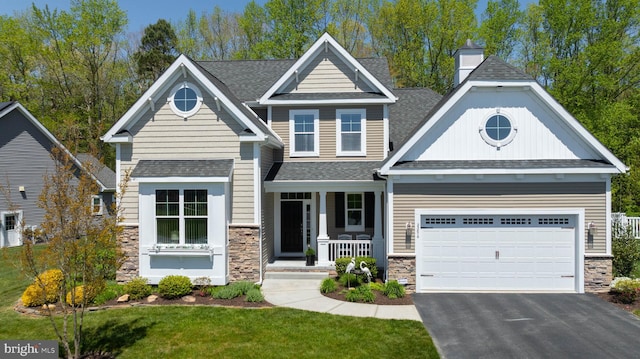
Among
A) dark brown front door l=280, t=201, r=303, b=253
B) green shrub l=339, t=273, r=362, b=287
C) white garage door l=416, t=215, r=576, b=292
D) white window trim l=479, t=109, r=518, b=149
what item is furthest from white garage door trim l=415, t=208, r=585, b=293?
dark brown front door l=280, t=201, r=303, b=253

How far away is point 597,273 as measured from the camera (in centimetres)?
1234

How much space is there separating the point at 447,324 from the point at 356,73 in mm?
9565

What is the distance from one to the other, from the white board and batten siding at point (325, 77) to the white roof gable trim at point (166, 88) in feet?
10.1

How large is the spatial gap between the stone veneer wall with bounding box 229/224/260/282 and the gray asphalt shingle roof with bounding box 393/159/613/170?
5223mm

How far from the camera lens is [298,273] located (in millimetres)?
14195

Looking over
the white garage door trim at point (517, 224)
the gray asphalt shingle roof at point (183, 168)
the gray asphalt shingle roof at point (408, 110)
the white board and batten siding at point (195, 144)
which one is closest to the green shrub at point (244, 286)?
the white board and batten siding at point (195, 144)

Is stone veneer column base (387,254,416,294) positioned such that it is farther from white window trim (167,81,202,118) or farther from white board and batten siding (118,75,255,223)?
white window trim (167,81,202,118)

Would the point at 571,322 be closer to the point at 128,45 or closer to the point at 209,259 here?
the point at 209,259

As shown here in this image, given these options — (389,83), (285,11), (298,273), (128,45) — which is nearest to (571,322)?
(298,273)

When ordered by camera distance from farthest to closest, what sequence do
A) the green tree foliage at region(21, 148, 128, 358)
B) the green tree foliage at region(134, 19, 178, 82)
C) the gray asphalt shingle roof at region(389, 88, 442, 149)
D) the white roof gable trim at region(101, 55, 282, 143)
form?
the green tree foliage at region(134, 19, 178, 82) → the gray asphalt shingle roof at region(389, 88, 442, 149) → the white roof gable trim at region(101, 55, 282, 143) → the green tree foliage at region(21, 148, 128, 358)

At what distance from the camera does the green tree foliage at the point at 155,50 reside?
36.9m

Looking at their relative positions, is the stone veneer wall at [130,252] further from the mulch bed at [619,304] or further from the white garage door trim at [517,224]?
the mulch bed at [619,304]

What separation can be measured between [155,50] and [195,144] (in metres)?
27.9

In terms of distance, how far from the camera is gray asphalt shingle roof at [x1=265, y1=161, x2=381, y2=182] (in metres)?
14.7
